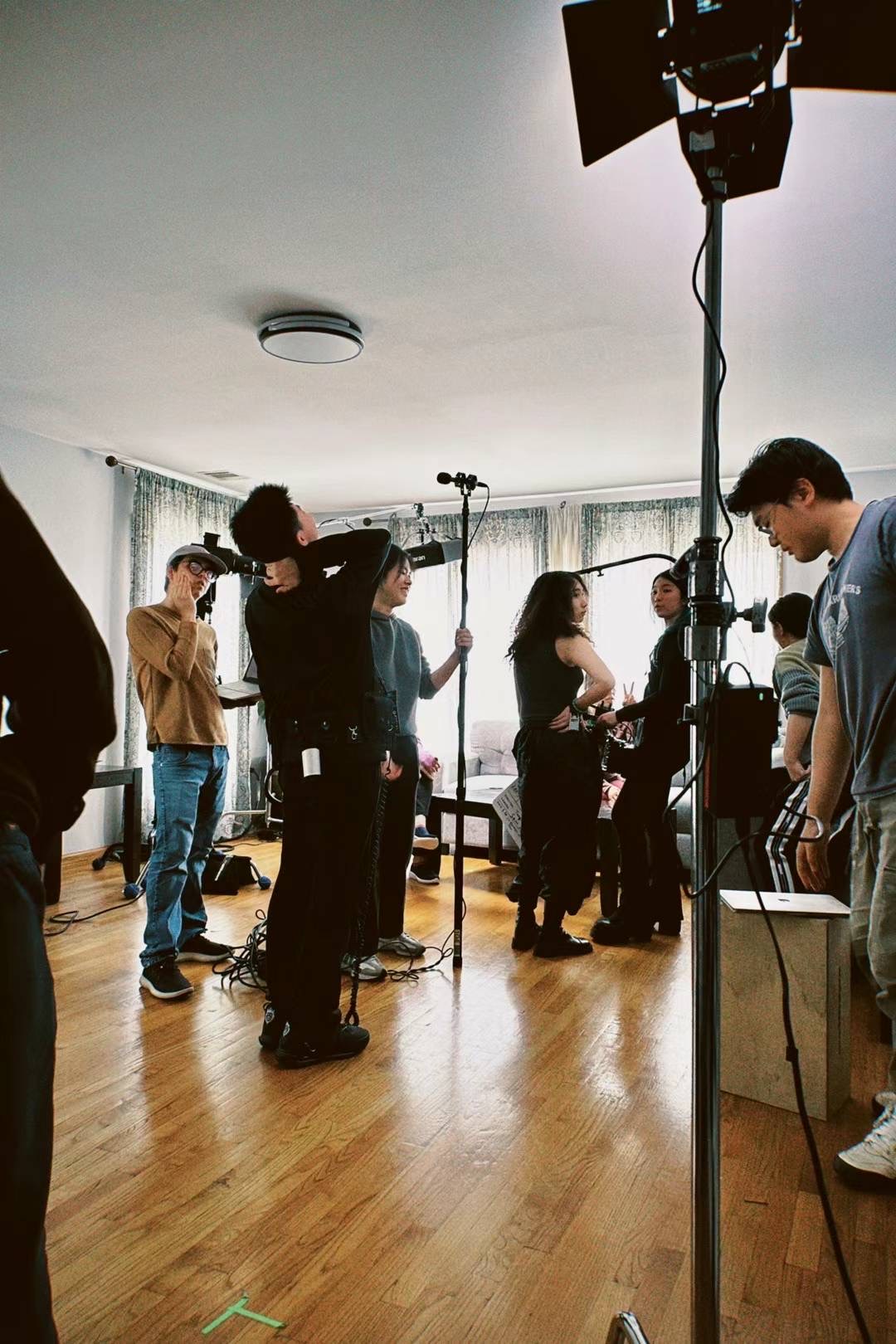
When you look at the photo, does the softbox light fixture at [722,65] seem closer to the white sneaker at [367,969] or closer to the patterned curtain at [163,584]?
the white sneaker at [367,969]

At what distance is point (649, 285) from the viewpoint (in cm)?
324

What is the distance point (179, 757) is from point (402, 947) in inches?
44.5

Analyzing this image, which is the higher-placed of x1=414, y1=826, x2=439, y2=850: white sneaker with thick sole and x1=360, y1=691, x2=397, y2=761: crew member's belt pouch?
x1=360, y1=691, x2=397, y2=761: crew member's belt pouch

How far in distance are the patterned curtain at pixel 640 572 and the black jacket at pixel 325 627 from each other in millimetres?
4187

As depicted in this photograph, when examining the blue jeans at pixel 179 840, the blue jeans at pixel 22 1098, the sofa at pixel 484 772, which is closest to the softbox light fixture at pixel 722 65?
the blue jeans at pixel 22 1098

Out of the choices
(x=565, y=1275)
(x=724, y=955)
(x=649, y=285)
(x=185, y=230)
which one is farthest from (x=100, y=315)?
(x=565, y=1275)

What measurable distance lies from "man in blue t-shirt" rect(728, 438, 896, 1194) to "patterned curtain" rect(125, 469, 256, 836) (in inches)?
182

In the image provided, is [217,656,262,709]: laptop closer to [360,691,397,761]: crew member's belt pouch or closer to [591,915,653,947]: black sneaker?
[360,691,397,761]: crew member's belt pouch

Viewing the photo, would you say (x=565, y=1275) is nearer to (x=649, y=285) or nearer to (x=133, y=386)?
(x=649, y=285)

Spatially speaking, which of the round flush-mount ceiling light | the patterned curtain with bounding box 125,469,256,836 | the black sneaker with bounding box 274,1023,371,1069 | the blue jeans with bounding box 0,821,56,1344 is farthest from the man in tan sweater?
the patterned curtain with bounding box 125,469,256,836

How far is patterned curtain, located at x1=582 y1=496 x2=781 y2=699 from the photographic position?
20.0 ft

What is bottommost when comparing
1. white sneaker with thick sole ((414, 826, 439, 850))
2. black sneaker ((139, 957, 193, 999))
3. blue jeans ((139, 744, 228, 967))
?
black sneaker ((139, 957, 193, 999))

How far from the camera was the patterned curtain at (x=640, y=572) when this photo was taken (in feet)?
20.0

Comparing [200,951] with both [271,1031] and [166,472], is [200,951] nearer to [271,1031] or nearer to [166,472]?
[271,1031]
